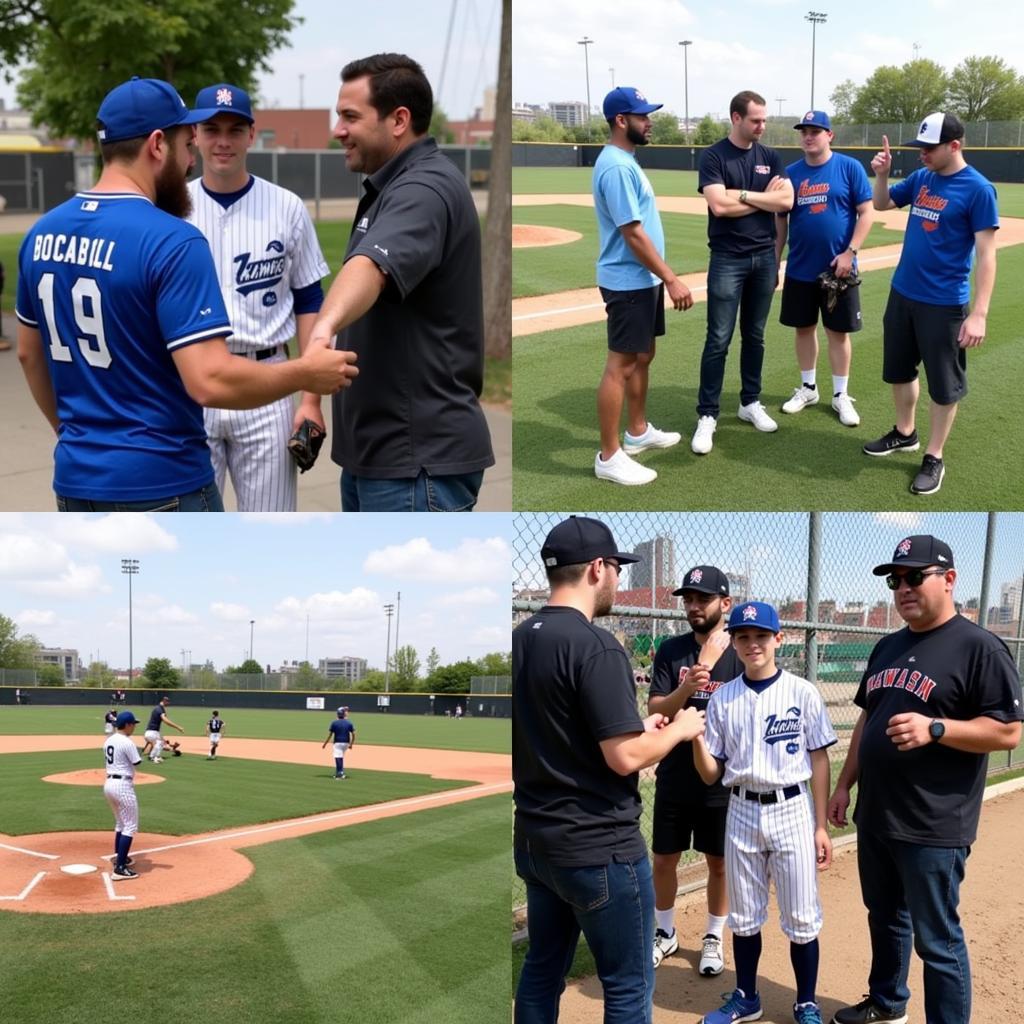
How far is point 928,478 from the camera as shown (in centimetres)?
632

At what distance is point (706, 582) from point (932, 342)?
281cm

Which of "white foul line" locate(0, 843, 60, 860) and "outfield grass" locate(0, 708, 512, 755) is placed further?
"outfield grass" locate(0, 708, 512, 755)

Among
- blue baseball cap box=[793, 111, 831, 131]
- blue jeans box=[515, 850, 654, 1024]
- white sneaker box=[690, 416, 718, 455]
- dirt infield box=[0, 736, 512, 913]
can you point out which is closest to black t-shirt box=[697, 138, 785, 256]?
blue baseball cap box=[793, 111, 831, 131]

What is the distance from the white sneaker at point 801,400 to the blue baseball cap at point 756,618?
3807 mm

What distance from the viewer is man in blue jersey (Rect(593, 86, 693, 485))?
574 cm

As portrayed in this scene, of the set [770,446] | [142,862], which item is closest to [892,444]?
[770,446]

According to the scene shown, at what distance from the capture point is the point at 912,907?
3715 mm

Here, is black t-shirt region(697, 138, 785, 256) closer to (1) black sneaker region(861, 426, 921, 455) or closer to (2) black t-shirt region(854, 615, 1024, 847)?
(1) black sneaker region(861, 426, 921, 455)

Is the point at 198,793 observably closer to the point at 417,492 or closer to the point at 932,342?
the point at 932,342

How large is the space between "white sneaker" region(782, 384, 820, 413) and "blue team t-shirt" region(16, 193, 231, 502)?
5291 millimetres

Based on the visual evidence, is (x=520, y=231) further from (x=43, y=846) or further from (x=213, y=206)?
(x=213, y=206)

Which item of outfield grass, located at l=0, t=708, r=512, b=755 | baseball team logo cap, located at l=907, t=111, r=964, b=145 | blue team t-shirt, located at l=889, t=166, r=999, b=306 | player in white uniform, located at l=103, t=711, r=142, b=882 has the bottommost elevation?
outfield grass, located at l=0, t=708, r=512, b=755

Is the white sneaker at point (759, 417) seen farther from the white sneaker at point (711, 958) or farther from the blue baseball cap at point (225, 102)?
the blue baseball cap at point (225, 102)

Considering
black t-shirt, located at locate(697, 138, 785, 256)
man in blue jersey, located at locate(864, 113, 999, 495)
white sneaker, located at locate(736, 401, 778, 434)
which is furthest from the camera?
white sneaker, located at locate(736, 401, 778, 434)
